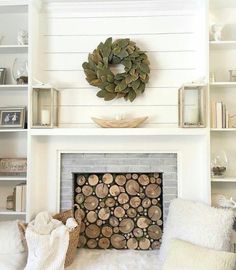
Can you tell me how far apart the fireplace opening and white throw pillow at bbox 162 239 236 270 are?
Answer: 2.29 ft

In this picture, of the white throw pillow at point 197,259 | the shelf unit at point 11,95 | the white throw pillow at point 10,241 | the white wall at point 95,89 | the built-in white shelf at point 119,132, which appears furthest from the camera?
the shelf unit at point 11,95

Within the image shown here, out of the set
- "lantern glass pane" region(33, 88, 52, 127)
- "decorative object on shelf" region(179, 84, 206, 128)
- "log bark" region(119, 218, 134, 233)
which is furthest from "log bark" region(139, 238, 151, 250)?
"lantern glass pane" region(33, 88, 52, 127)

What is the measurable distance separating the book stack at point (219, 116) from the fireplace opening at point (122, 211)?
0.66m

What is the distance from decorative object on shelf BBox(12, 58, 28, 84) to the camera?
2736mm

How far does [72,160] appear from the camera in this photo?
277 cm

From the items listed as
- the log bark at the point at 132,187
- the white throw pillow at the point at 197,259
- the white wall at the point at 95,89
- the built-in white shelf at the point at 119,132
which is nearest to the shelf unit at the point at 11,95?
the white wall at the point at 95,89

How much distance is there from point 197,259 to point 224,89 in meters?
1.54

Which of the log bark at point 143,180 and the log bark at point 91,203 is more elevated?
the log bark at point 143,180

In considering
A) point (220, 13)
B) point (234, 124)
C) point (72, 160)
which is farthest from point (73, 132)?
point (220, 13)

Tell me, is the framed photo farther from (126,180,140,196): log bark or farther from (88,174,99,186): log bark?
(126,180,140,196): log bark

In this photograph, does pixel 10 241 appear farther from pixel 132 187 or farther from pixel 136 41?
pixel 136 41

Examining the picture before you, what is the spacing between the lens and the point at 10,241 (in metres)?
2.31

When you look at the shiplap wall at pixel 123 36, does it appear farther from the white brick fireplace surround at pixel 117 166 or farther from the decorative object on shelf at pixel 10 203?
the decorative object on shelf at pixel 10 203

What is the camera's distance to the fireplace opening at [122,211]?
273 cm
